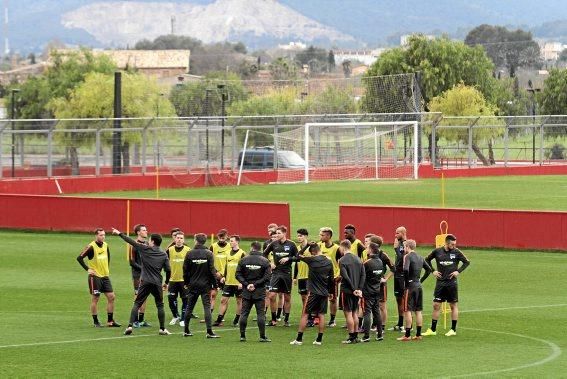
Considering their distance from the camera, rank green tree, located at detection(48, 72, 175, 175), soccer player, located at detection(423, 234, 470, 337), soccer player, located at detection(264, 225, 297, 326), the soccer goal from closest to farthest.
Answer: soccer player, located at detection(423, 234, 470, 337)
soccer player, located at detection(264, 225, 297, 326)
the soccer goal
green tree, located at detection(48, 72, 175, 175)

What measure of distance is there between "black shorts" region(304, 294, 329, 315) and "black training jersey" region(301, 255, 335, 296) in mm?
77

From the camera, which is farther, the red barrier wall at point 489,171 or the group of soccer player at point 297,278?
the red barrier wall at point 489,171

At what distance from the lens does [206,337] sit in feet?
78.1

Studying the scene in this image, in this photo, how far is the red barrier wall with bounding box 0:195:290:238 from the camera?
40.7 metres

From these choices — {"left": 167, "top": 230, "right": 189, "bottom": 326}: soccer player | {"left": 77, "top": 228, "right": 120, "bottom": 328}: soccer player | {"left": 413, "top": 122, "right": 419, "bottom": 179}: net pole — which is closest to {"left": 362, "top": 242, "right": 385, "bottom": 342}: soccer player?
{"left": 167, "top": 230, "right": 189, "bottom": 326}: soccer player

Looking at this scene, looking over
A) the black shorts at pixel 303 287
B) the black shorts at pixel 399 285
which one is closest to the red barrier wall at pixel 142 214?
the black shorts at pixel 303 287

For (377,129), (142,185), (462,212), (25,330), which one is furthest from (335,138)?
(25,330)

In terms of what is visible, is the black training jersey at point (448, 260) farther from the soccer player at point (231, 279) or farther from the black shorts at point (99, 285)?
the black shorts at point (99, 285)

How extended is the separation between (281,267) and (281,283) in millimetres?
298

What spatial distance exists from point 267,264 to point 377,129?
5147cm

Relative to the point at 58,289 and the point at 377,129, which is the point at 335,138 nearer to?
the point at 377,129

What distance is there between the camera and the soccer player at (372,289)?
23.3 meters

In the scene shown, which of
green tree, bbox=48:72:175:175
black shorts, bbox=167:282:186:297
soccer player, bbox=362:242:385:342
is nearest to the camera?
soccer player, bbox=362:242:385:342

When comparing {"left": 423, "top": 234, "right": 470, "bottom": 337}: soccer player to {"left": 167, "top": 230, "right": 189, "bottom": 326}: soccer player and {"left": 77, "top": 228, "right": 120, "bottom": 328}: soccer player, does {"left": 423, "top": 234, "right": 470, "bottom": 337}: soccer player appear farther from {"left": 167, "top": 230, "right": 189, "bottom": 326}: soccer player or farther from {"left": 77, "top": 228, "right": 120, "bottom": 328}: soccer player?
{"left": 77, "top": 228, "right": 120, "bottom": 328}: soccer player
